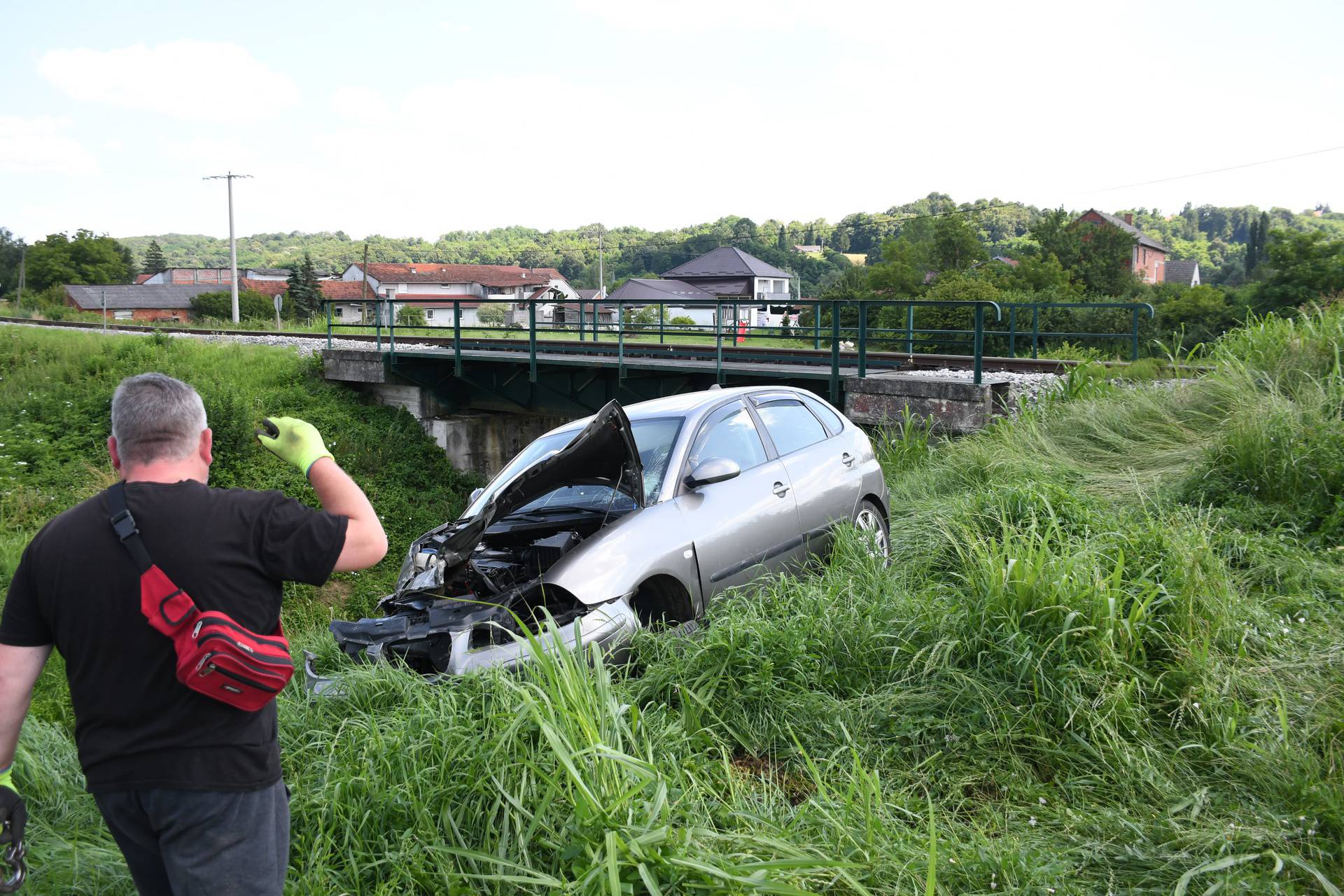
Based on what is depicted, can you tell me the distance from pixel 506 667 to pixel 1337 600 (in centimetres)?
405

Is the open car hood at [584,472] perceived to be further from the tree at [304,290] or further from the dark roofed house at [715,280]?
the dark roofed house at [715,280]

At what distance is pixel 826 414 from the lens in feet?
23.9

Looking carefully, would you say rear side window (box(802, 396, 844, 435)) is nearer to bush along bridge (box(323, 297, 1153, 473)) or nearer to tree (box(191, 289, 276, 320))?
bush along bridge (box(323, 297, 1153, 473))

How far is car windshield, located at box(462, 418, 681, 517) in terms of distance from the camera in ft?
18.2

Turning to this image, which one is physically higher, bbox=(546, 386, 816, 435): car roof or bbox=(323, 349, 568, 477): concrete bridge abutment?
bbox=(546, 386, 816, 435): car roof

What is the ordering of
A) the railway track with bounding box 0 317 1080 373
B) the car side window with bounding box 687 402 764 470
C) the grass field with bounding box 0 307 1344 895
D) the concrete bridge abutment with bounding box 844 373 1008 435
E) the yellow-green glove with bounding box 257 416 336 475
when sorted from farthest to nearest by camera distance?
1. the railway track with bounding box 0 317 1080 373
2. the concrete bridge abutment with bounding box 844 373 1008 435
3. the car side window with bounding box 687 402 764 470
4. the grass field with bounding box 0 307 1344 895
5. the yellow-green glove with bounding box 257 416 336 475

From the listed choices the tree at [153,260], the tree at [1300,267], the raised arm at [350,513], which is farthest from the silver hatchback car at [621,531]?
the tree at [153,260]

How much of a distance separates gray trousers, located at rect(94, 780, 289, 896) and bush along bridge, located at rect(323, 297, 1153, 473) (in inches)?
385

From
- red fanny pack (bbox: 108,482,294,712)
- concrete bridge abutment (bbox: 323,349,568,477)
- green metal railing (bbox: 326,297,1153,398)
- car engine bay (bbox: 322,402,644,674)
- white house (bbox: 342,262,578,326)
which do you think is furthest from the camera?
white house (bbox: 342,262,578,326)

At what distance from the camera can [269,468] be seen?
17.8 m

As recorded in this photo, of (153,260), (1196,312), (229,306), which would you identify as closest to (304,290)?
(229,306)

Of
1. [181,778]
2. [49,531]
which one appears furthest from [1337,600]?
[49,531]

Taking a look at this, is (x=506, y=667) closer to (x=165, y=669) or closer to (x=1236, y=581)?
(x=165, y=669)

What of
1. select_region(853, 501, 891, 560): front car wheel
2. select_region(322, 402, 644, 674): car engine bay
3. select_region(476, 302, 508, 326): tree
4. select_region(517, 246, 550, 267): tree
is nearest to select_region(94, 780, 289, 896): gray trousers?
select_region(322, 402, 644, 674): car engine bay
